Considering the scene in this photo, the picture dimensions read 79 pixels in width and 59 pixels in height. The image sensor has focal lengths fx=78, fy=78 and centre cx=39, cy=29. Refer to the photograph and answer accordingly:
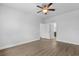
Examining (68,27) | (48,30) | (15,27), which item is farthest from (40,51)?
(48,30)

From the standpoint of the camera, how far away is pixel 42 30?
24.2 feet

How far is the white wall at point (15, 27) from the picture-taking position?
3.62 metres

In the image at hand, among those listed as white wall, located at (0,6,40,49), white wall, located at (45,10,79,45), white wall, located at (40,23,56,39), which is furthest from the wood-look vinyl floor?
white wall, located at (40,23,56,39)

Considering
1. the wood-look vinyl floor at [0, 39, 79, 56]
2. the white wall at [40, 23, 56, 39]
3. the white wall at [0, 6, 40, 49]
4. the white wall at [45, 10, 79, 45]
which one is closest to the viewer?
the wood-look vinyl floor at [0, 39, 79, 56]

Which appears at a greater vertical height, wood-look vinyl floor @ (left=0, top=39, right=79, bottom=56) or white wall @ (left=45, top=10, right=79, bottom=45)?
white wall @ (left=45, top=10, right=79, bottom=45)

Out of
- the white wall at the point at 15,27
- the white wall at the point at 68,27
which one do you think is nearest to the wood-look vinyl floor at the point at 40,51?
the white wall at the point at 15,27

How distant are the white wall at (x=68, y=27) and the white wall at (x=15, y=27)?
1794 millimetres

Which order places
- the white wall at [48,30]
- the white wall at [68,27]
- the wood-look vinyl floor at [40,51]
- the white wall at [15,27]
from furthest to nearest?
the white wall at [48,30] < the white wall at [68,27] < the white wall at [15,27] < the wood-look vinyl floor at [40,51]

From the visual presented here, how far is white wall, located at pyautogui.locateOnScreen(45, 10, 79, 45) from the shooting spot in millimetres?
4590

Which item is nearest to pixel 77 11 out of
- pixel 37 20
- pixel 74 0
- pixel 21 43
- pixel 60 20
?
pixel 60 20

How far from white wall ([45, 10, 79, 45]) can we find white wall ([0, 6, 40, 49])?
1.79 m

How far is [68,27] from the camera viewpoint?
4992 millimetres

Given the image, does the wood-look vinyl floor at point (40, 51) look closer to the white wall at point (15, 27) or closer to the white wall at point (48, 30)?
the white wall at point (15, 27)

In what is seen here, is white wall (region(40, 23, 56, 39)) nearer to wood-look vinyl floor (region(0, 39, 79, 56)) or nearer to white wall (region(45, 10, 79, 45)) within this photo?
white wall (region(45, 10, 79, 45))
